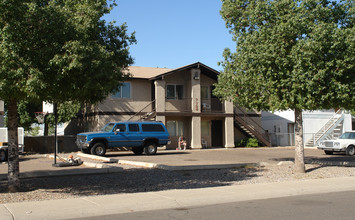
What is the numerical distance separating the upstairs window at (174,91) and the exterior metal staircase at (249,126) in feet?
17.1

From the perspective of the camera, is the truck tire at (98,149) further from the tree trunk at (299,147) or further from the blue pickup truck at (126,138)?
the tree trunk at (299,147)

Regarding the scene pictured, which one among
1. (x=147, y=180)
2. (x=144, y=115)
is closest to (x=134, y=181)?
(x=147, y=180)

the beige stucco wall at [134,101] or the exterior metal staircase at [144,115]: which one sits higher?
the beige stucco wall at [134,101]

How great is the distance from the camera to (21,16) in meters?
9.11

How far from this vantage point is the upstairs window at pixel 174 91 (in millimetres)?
31031

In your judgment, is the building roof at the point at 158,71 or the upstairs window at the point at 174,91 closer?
the building roof at the point at 158,71

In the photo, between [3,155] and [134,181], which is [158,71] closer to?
[3,155]

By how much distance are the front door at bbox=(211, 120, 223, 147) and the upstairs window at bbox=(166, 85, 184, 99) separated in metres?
4.40

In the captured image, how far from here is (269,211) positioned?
839 centimetres

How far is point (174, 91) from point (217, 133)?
5.94 meters

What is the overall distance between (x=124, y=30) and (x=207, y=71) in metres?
20.5

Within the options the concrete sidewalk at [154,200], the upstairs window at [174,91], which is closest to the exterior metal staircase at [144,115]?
the upstairs window at [174,91]

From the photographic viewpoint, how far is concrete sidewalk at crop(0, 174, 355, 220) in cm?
815

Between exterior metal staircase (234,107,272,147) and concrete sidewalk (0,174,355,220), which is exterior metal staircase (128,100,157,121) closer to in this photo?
exterior metal staircase (234,107,272,147)
